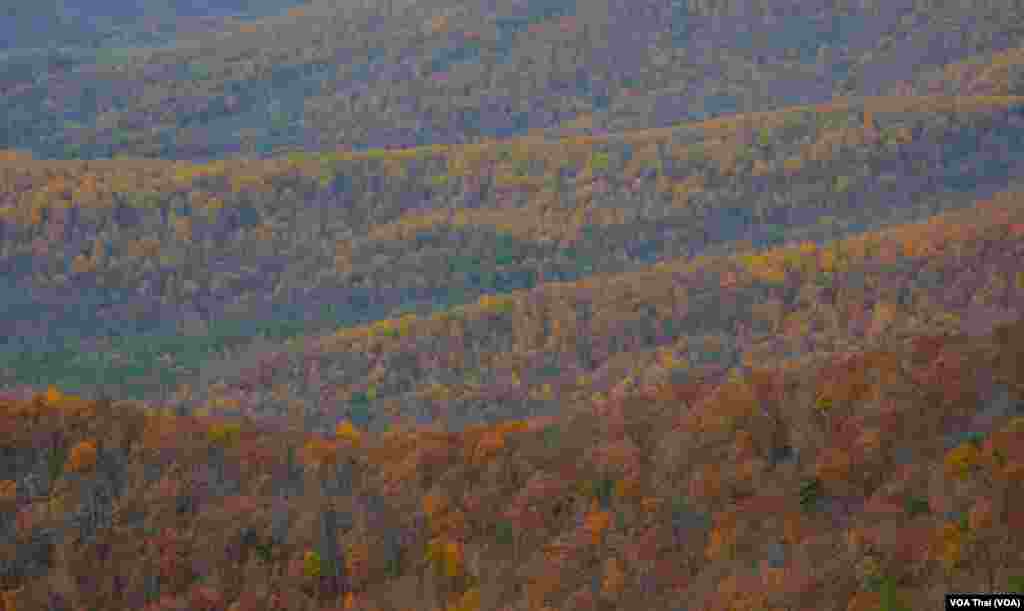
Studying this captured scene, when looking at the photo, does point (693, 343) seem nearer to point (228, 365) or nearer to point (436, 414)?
point (436, 414)

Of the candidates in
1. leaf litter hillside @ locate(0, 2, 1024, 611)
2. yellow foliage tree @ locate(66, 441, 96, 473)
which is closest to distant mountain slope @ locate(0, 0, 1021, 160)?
leaf litter hillside @ locate(0, 2, 1024, 611)

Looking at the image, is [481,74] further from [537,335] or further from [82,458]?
[82,458]

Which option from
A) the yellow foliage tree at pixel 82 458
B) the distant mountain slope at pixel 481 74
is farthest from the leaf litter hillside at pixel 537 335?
the distant mountain slope at pixel 481 74

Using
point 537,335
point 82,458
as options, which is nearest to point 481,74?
point 537,335

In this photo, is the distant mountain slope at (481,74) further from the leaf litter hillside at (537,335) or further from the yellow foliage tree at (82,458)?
the yellow foliage tree at (82,458)

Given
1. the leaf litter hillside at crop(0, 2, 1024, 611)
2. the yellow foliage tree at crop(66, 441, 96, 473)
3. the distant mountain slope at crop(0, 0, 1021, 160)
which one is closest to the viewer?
the leaf litter hillside at crop(0, 2, 1024, 611)

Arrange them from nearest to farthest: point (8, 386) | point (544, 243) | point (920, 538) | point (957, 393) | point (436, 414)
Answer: point (920, 538) < point (957, 393) < point (436, 414) < point (8, 386) < point (544, 243)

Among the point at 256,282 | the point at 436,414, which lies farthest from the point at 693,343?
the point at 256,282

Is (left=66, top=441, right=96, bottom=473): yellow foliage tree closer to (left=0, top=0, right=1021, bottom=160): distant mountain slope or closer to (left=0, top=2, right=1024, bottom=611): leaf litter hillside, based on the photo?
(left=0, top=2, right=1024, bottom=611): leaf litter hillside
